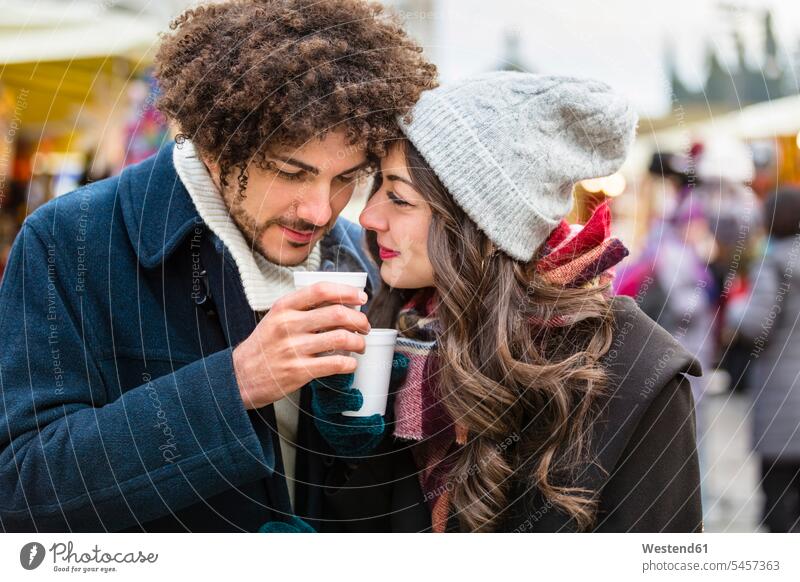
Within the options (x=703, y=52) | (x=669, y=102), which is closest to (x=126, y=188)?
(x=669, y=102)

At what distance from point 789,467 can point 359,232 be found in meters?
2.35

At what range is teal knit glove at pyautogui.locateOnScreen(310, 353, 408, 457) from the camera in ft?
5.51

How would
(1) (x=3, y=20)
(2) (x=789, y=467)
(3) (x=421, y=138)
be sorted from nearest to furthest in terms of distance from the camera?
(3) (x=421, y=138)
(1) (x=3, y=20)
(2) (x=789, y=467)

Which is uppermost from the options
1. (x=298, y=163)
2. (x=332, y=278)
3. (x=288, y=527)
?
(x=298, y=163)

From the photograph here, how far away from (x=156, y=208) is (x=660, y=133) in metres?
2.00

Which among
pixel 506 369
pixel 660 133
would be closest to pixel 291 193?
pixel 506 369

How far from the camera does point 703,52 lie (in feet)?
7.92

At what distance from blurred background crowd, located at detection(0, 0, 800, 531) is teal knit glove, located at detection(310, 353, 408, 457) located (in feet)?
1.97

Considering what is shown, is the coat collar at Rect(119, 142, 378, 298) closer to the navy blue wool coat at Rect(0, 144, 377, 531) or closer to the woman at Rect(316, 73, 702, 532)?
the navy blue wool coat at Rect(0, 144, 377, 531)

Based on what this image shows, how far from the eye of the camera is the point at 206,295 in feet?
5.83

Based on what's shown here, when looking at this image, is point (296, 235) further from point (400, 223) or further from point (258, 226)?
point (400, 223)

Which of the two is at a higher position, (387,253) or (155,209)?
(155,209)

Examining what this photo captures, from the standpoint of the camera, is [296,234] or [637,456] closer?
[637,456]
